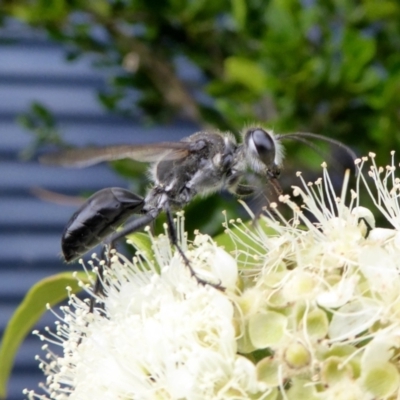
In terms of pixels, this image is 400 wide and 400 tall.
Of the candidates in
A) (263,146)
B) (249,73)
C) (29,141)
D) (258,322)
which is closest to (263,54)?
(249,73)

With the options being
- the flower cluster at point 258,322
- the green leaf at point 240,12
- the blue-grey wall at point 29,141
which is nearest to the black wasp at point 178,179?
the flower cluster at point 258,322

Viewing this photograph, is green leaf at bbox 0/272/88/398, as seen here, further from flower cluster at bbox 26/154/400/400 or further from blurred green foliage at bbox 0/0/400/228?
blurred green foliage at bbox 0/0/400/228

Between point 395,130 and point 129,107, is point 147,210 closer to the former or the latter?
point 395,130

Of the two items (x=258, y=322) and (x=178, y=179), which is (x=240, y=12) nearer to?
(x=178, y=179)

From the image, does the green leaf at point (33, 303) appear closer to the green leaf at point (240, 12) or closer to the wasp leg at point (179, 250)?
the wasp leg at point (179, 250)

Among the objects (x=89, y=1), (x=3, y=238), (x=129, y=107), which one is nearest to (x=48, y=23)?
(x=89, y=1)

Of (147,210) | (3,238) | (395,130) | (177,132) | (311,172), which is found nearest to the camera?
(147,210)

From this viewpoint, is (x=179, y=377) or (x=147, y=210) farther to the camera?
(x=147, y=210)
